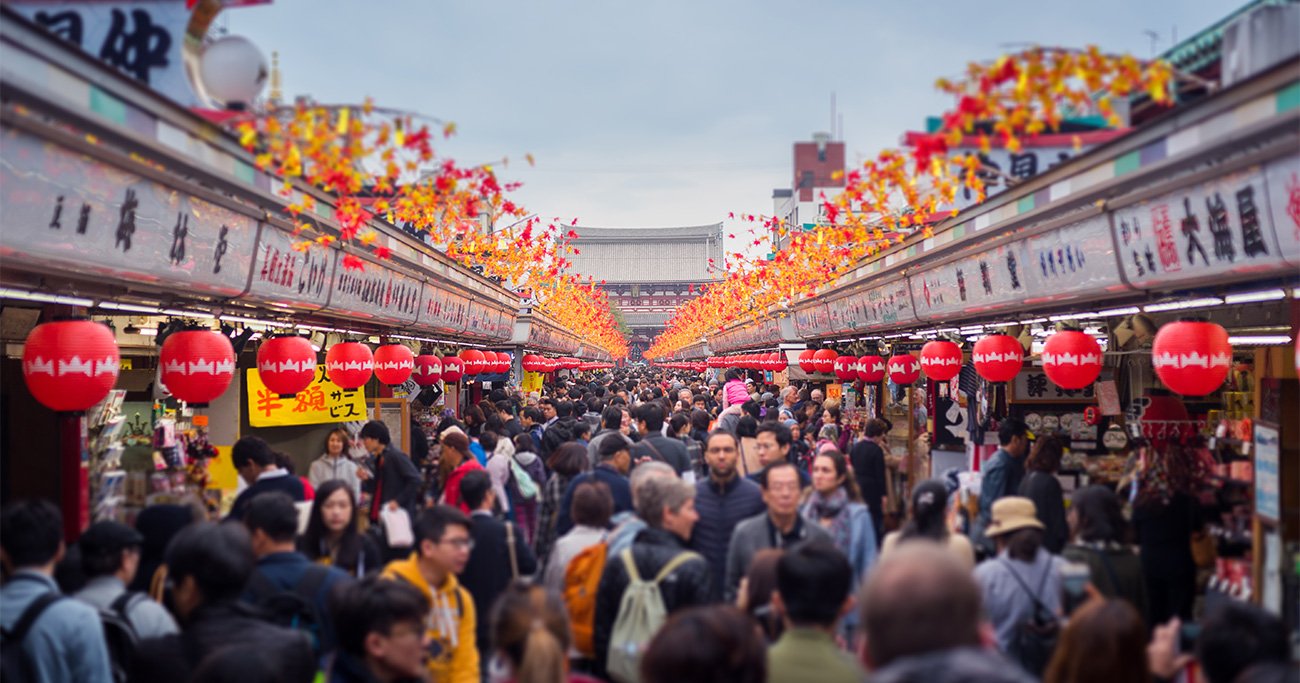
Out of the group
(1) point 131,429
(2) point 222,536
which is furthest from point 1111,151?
(1) point 131,429

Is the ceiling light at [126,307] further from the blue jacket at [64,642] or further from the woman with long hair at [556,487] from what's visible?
the blue jacket at [64,642]

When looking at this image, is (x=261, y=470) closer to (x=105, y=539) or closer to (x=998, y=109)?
(x=105, y=539)

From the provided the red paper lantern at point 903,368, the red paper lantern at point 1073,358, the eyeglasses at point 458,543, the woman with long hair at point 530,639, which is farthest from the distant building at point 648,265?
the woman with long hair at point 530,639

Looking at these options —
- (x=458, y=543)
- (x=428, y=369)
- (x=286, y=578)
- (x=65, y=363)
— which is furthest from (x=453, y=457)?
(x=428, y=369)

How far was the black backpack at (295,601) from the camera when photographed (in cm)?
457

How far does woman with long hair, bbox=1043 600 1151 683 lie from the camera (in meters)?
3.86

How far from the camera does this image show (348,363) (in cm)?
1062

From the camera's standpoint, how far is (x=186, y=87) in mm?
5758

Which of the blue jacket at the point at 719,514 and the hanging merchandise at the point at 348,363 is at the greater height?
the hanging merchandise at the point at 348,363

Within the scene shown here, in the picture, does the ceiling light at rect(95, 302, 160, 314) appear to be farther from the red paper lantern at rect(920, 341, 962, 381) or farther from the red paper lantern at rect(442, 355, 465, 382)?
the red paper lantern at rect(442, 355, 465, 382)

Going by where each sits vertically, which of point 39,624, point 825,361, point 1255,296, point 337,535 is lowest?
point 39,624

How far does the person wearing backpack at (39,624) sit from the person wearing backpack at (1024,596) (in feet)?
13.2

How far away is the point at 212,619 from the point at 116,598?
2.53 ft

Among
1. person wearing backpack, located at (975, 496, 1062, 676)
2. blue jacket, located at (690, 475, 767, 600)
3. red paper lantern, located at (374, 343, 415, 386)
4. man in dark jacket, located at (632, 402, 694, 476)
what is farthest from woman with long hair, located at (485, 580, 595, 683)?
red paper lantern, located at (374, 343, 415, 386)
